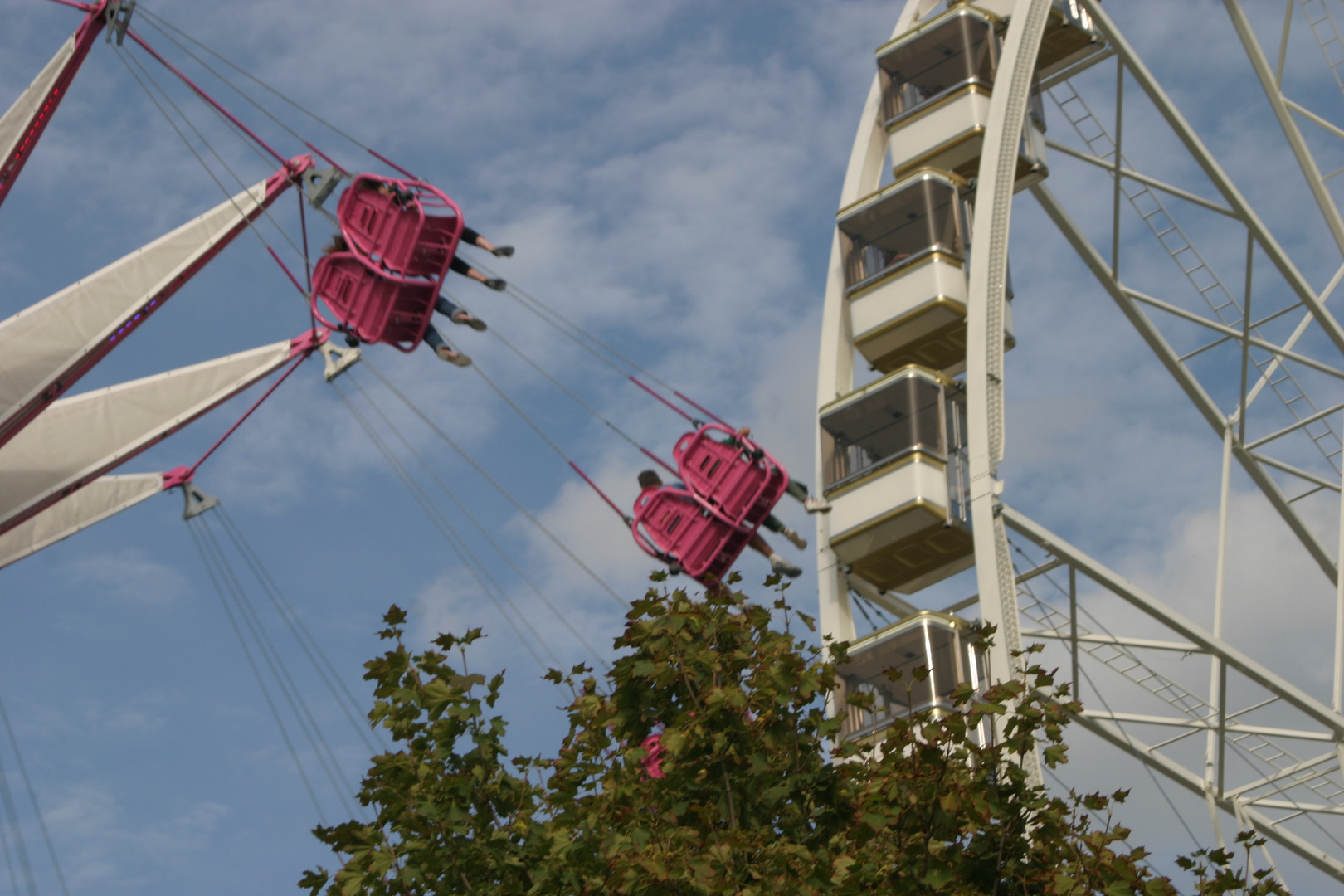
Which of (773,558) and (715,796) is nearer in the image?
(715,796)

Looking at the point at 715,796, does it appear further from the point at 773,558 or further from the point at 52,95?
the point at 52,95

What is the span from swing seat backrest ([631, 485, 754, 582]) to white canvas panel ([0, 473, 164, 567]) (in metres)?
11.6

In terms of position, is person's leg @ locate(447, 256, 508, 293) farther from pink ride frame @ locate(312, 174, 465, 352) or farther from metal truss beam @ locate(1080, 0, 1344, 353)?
metal truss beam @ locate(1080, 0, 1344, 353)

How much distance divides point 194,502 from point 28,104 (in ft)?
22.0

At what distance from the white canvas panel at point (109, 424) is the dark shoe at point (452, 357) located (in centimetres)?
551

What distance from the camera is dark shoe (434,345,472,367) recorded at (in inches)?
907

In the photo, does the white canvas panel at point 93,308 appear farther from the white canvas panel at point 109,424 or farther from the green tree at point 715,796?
the green tree at point 715,796

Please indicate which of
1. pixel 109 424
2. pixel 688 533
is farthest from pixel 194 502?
pixel 688 533

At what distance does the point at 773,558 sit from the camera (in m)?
22.5

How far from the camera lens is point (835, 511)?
23.6 metres

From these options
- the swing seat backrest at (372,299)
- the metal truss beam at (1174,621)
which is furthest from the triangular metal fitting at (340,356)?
the metal truss beam at (1174,621)

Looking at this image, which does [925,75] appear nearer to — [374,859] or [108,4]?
[108,4]

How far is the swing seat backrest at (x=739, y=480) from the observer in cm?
2248

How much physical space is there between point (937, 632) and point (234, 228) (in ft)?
42.9
